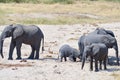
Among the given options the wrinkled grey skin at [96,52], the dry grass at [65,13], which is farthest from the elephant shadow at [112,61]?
the dry grass at [65,13]

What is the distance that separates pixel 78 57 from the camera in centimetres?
1784

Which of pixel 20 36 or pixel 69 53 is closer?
pixel 20 36

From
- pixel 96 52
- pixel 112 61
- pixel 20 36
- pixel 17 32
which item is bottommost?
pixel 112 61

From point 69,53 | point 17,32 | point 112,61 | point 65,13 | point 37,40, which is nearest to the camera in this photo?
point 112,61

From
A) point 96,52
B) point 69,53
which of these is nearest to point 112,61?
point 69,53

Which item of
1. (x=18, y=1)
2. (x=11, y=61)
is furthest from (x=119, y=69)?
(x=18, y=1)

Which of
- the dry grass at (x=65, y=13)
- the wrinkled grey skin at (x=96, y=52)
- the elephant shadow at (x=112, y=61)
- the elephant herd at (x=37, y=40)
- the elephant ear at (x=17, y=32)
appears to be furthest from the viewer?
the dry grass at (x=65, y=13)

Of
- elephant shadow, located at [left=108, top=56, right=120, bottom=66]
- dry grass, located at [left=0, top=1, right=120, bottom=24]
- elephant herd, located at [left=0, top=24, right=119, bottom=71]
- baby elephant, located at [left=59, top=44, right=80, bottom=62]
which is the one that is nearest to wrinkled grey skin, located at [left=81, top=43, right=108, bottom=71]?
elephant herd, located at [left=0, top=24, right=119, bottom=71]

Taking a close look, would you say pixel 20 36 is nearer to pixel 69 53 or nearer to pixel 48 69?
pixel 69 53

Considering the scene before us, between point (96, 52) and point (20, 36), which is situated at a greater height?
point (20, 36)

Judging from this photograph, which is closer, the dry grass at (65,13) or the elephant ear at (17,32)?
the elephant ear at (17,32)

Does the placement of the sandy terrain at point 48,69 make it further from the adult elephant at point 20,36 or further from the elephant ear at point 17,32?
the elephant ear at point 17,32

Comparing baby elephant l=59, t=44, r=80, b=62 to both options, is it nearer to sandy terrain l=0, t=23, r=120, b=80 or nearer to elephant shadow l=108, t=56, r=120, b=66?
sandy terrain l=0, t=23, r=120, b=80

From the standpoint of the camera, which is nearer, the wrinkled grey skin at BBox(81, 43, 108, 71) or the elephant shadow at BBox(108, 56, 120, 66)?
the wrinkled grey skin at BBox(81, 43, 108, 71)
